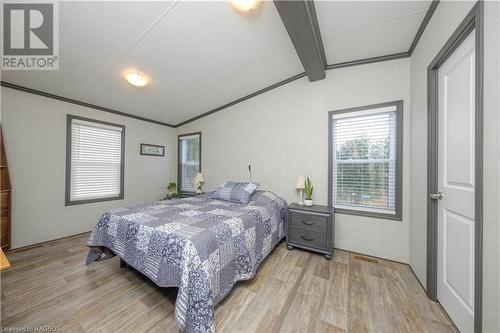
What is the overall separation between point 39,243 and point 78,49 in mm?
2833

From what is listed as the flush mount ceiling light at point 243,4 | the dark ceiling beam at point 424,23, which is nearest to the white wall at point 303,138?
the dark ceiling beam at point 424,23

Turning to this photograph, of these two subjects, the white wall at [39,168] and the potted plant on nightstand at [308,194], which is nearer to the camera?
the white wall at [39,168]

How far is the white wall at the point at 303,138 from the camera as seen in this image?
→ 234 cm

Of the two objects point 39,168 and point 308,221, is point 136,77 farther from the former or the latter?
point 308,221

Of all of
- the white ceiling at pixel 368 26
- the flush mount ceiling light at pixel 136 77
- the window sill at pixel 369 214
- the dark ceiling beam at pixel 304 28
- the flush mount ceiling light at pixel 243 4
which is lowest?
the window sill at pixel 369 214

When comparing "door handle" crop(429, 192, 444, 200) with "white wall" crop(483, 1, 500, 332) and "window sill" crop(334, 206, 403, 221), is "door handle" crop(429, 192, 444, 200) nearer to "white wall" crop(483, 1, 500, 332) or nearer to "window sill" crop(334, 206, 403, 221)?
"white wall" crop(483, 1, 500, 332)

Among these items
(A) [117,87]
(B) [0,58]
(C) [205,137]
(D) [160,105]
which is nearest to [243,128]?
(C) [205,137]

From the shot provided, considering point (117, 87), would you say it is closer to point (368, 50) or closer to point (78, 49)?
point (78, 49)

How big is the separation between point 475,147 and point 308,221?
5.63 feet

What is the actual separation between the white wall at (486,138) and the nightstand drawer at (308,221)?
957 mm

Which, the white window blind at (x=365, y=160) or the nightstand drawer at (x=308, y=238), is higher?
the white window blind at (x=365, y=160)

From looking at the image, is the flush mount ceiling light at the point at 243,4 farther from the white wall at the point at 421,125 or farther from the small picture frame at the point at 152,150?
the small picture frame at the point at 152,150

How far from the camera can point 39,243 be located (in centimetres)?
274

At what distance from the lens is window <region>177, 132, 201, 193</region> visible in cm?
442
